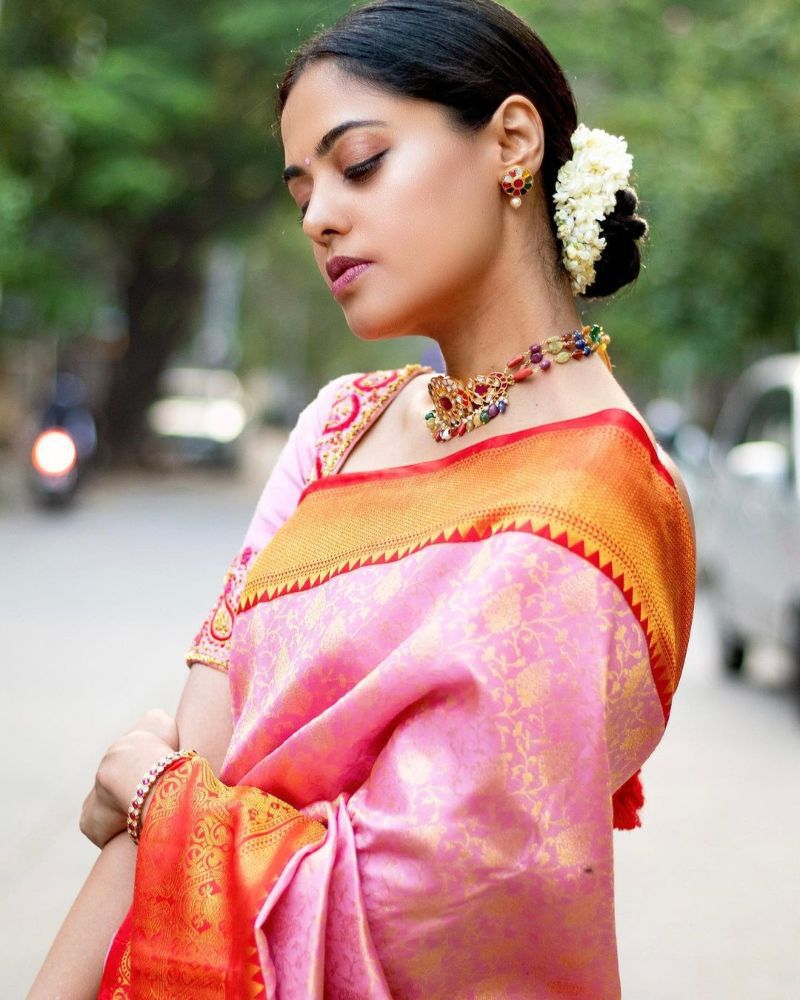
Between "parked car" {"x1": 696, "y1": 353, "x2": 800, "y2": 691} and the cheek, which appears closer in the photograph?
the cheek

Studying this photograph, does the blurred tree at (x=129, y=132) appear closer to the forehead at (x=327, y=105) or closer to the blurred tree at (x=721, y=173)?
the blurred tree at (x=721, y=173)

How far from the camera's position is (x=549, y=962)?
1632 mm

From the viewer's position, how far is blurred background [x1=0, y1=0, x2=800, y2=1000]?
501 centimetres

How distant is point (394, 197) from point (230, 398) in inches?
1087

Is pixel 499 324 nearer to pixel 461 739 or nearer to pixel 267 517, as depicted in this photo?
pixel 267 517

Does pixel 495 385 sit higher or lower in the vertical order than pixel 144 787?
higher

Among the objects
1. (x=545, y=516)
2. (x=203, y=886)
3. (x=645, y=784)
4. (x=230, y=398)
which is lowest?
(x=203, y=886)

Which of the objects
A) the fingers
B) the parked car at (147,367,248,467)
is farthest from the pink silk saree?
the parked car at (147,367,248,467)

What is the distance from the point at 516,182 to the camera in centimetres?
183

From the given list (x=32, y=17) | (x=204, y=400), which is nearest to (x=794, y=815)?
(x=32, y=17)

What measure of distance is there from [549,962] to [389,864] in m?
0.21

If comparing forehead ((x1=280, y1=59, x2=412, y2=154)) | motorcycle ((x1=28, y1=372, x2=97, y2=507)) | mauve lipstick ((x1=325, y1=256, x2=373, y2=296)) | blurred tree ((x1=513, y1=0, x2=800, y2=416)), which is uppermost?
blurred tree ((x1=513, y1=0, x2=800, y2=416))

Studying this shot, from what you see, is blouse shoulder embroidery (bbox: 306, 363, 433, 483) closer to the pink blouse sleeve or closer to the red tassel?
the pink blouse sleeve

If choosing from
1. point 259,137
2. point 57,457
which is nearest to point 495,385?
point 57,457
